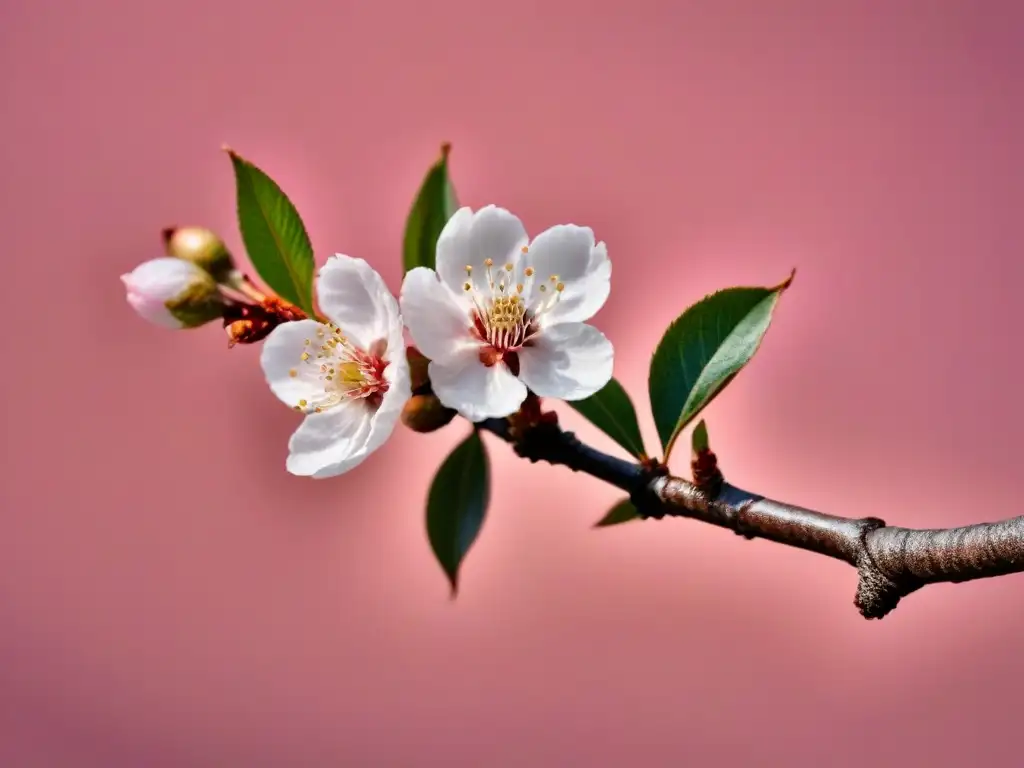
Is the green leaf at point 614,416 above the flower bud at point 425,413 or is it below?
above

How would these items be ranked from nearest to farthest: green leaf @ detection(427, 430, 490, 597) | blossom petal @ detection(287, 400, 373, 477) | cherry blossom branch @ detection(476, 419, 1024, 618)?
cherry blossom branch @ detection(476, 419, 1024, 618), blossom petal @ detection(287, 400, 373, 477), green leaf @ detection(427, 430, 490, 597)

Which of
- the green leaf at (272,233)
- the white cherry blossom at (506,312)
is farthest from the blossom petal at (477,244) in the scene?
the green leaf at (272,233)

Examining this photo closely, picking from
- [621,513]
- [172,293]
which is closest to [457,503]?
[621,513]

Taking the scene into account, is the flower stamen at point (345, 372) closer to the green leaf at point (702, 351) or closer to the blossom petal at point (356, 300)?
the blossom petal at point (356, 300)

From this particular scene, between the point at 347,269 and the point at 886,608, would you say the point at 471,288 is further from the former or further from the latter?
the point at 886,608

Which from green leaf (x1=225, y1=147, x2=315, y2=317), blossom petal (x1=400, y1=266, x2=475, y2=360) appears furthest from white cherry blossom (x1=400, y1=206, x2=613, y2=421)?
green leaf (x1=225, y1=147, x2=315, y2=317)

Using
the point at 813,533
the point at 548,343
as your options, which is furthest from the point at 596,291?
the point at 813,533

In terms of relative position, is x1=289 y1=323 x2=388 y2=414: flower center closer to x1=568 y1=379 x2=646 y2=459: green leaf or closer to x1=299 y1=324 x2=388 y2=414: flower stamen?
x1=299 y1=324 x2=388 y2=414: flower stamen
